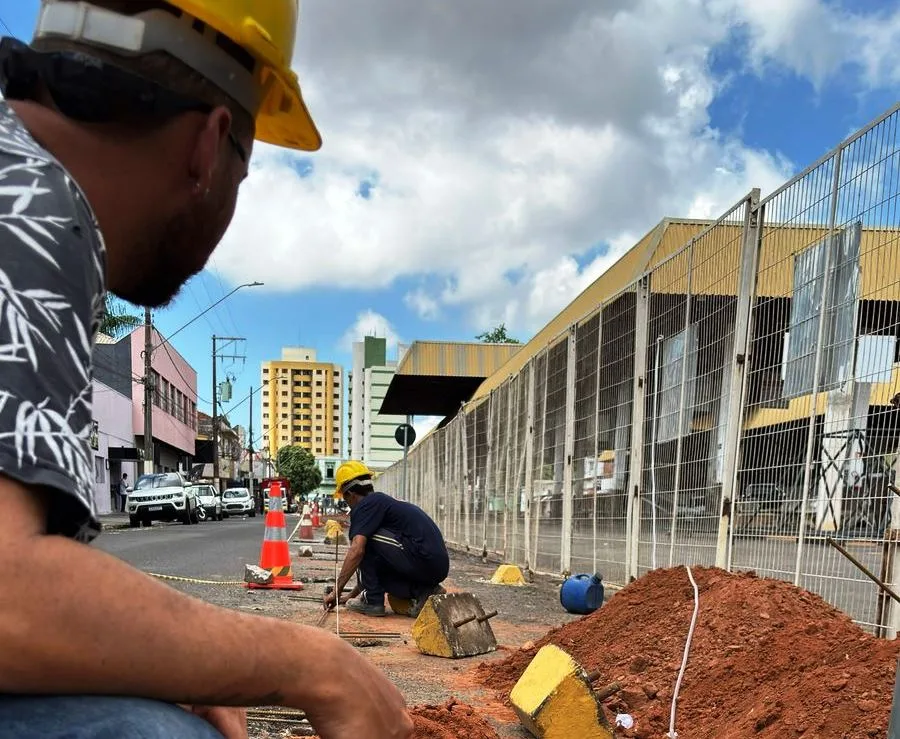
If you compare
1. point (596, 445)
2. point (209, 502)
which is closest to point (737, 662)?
point (596, 445)

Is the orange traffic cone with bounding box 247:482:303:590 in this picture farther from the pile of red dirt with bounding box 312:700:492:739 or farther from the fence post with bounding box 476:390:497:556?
the pile of red dirt with bounding box 312:700:492:739

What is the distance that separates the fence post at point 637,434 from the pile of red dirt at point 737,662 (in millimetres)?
1934

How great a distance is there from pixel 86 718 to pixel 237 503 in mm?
50000

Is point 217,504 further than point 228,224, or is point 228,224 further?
point 217,504

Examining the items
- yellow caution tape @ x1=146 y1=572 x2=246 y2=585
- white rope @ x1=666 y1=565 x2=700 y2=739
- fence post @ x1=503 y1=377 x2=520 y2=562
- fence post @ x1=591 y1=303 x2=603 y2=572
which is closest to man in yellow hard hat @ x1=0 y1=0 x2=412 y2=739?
white rope @ x1=666 y1=565 x2=700 y2=739

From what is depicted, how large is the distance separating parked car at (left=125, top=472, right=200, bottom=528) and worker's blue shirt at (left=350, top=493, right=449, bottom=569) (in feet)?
70.2

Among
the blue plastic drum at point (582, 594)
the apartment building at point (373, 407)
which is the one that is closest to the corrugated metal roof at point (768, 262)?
the blue plastic drum at point (582, 594)

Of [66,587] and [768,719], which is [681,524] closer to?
[768,719]

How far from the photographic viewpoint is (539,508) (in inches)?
383

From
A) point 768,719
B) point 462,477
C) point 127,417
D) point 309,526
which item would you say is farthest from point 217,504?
point 768,719

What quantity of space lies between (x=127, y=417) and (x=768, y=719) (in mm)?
43072

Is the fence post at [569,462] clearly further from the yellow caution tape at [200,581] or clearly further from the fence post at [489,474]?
the fence post at [489,474]

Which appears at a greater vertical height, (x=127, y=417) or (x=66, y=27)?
(x=66, y=27)

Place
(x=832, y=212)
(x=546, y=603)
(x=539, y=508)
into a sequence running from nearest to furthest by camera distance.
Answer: (x=832, y=212)
(x=546, y=603)
(x=539, y=508)
